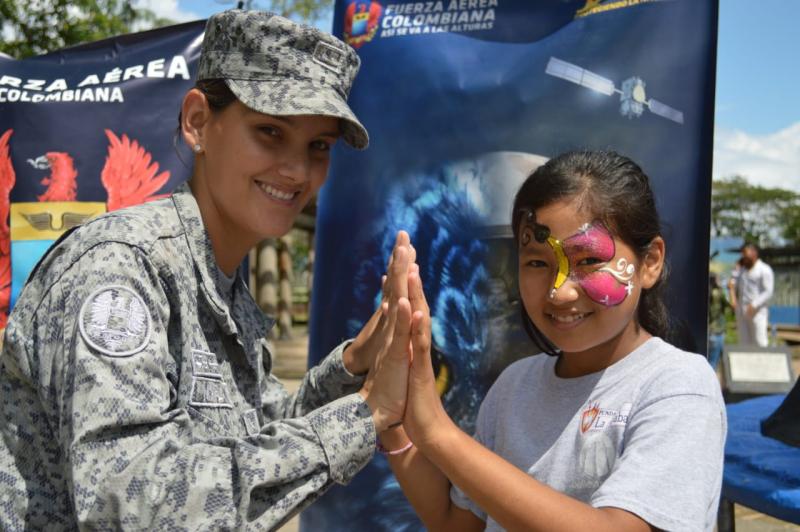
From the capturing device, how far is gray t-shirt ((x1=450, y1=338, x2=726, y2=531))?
4.43 feet

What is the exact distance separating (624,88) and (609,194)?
917mm

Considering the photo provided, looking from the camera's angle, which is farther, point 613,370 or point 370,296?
point 370,296

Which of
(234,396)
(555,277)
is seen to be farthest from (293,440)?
(555,277)

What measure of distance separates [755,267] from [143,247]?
9317mm

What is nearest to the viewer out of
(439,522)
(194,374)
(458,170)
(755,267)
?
(194,374)

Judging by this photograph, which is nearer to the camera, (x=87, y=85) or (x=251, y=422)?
(x=251, y=422)

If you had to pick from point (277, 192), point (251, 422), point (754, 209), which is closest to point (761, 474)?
point (251, 422)

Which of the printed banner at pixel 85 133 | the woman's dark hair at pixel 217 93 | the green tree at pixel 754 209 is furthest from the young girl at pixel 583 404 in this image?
the green tree at pixel 754 209

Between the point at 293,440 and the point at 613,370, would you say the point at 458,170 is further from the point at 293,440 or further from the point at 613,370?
the point at 293,440

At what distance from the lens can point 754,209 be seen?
4847cm

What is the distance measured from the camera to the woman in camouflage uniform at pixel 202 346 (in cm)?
120

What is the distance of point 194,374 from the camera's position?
144cm

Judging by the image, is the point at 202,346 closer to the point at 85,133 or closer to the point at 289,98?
the point at 289,98

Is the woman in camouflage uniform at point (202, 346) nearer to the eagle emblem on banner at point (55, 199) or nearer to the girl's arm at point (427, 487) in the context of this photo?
the girl's arm at point (427, 487)
